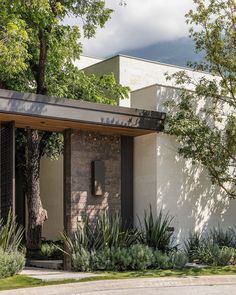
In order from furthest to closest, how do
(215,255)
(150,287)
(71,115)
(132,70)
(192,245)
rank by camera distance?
(132,70) < (192,245) < (215,255) < (71,115) < (150,287)

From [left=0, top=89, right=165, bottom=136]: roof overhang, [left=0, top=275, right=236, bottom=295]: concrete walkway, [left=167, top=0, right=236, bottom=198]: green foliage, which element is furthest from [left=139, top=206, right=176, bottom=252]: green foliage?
[left=0, top=275, right=236, bottom=295]: concrete walkway

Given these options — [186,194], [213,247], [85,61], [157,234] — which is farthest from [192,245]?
[85,61]

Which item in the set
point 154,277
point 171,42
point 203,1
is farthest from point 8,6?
point 171,42

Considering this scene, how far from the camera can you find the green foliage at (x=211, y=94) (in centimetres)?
1534

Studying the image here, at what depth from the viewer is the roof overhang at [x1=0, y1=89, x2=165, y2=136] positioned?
12992mm

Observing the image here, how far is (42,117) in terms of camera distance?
13.5 meters

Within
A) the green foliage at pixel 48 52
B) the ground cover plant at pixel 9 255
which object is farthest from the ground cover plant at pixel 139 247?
the green foliage at pixel 48 52

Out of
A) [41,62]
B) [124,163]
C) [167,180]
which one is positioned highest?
[41,62]

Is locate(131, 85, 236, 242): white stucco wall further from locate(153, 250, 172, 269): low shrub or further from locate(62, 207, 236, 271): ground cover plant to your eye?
locate(153, 250, 172, 269): low shrub

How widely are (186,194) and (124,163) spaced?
2.13m

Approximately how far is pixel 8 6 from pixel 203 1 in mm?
5598

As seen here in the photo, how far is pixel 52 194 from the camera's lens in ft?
70.9

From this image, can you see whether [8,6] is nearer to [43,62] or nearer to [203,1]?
[43,62]

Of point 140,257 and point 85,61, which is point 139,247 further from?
point 85,61
